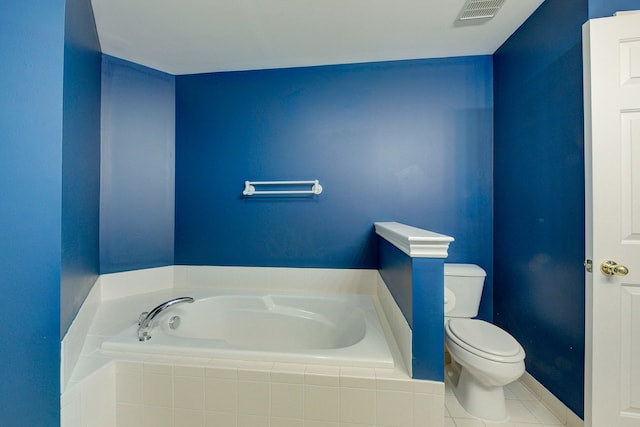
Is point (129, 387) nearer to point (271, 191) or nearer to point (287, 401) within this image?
point (287, 401)

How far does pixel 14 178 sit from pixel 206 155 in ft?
4.34

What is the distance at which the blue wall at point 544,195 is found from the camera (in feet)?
4.25

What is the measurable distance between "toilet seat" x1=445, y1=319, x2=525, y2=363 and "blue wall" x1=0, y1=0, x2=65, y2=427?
1797 mm

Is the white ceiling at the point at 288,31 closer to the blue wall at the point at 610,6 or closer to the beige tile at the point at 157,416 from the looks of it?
the blue wall at the point at 610,6

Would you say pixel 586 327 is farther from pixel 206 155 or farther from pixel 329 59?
pixel 206 155

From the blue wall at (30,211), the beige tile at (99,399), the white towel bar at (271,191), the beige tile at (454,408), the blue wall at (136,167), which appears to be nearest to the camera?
the blue wall at (30,211)

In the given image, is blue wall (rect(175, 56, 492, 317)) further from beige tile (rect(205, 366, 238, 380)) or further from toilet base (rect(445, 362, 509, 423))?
beige tile (rect(205, 366, 238, 380))

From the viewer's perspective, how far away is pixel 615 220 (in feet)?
3.74

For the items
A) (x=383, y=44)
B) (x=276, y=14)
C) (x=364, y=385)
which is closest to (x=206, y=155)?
(x=276, y=14)

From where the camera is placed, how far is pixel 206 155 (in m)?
2.19

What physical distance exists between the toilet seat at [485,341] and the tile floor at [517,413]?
0.37 meters

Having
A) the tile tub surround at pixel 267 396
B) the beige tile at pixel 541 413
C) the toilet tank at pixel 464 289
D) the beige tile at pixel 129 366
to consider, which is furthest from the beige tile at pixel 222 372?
the beige tile at pixel 541 413

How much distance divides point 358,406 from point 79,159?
1.76 metres

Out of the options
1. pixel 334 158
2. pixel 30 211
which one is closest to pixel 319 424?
pixel 30 211
